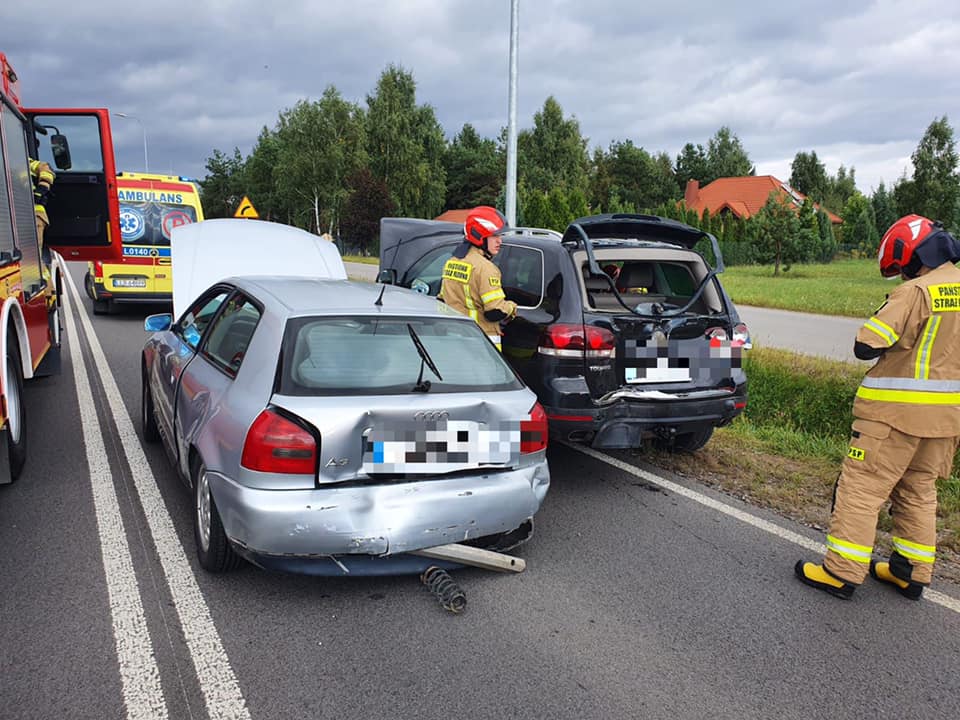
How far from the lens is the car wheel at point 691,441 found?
6.09m

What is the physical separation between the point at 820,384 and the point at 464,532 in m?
5.44

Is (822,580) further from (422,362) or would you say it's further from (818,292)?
(818,292)

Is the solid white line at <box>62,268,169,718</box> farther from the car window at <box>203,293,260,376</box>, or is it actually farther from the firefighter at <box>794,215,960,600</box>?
the firefighter at <box>794,215,960,600</box>

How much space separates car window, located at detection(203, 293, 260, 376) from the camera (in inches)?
148

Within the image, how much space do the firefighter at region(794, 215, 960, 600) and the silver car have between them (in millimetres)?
1554

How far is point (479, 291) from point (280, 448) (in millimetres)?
2656

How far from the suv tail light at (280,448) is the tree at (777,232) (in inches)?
1286

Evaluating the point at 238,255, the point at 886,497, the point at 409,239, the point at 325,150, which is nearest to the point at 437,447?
the point at 886,497

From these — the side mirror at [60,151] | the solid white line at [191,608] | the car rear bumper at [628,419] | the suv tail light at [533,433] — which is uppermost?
the side mirror at [60,151]

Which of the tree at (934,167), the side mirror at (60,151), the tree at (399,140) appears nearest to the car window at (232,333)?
the side mirror at (60,151)

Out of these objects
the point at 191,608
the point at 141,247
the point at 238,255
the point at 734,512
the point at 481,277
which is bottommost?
the point at 734,512

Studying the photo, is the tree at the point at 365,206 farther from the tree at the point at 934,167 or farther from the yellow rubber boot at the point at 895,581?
the yellow rubber boot at the point at 895,581

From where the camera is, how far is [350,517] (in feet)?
10.5

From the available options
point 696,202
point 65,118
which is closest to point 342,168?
point 696,202
